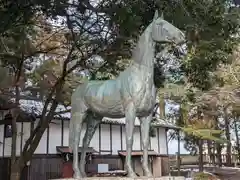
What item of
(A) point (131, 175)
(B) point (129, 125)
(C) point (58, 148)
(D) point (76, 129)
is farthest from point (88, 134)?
(C) point (58, 148)

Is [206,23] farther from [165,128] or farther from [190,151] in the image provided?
[190,151]

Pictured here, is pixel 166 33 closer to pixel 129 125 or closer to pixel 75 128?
pixel 129 125

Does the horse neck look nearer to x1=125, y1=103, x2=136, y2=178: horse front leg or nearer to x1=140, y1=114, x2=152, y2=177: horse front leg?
x1=125, y1=103, x2=136, y2=178: horse front leg

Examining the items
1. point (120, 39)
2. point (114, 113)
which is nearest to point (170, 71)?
point (120, 39)

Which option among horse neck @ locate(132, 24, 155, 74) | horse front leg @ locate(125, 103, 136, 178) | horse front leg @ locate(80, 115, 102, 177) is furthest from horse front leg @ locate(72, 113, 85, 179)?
horse neck @ locate(132, 24, 155, 74)

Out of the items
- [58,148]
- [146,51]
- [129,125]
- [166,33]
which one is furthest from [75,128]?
[58,148]

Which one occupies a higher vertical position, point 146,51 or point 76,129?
point 146,51

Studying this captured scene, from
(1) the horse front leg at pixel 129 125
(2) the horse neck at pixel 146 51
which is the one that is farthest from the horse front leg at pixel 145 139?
(2) the horse neck at pixel 146 51

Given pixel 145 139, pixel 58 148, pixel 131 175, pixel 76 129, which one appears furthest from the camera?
pixel 58 148

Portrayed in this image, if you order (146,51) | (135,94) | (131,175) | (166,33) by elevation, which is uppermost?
(166,33)

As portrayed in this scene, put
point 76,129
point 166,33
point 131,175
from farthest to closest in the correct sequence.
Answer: point 76,129
point 166,33
point 131,175

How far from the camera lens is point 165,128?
1042 inches

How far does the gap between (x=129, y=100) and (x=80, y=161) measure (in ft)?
4.83

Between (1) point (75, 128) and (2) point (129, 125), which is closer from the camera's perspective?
(2) point (129, 125)
